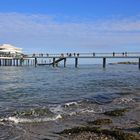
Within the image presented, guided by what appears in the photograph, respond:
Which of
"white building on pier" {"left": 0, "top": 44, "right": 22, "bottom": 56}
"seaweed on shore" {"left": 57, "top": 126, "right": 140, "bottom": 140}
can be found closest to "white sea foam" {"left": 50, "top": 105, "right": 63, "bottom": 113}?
"seaweed on shore" {"left": 57, "top": 126, "right": 140, "bottom": 140}

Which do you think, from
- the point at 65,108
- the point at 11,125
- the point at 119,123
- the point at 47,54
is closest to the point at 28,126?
the point at 11,125

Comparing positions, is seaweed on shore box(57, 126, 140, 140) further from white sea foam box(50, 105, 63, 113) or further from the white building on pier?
the white building on pier

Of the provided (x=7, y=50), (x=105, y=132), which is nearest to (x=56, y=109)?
(x=105, y=132)

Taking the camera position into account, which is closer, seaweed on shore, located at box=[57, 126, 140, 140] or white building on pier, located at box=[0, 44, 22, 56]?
seaweed on shore, located at box=[57, 126, 140, 140]

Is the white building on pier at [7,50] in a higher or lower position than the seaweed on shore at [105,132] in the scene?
higher

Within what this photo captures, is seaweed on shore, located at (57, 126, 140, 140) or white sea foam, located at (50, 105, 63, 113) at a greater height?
seaweed on shore, located at (57, 126, 140, 140)

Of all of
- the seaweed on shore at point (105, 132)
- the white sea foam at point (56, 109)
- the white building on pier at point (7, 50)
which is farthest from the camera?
the white building on pier at point (7, 50)

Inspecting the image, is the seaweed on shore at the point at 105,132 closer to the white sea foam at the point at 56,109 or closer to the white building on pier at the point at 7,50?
the white sea foam at the point at 56,109

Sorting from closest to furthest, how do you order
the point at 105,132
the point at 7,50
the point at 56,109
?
1. the point at 105,132
2. the point at 56,109
3. the point at 7,50

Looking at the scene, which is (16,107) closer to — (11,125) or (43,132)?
(11,125)

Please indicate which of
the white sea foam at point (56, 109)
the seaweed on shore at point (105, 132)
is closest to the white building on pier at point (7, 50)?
the white sea foam at point (56, 109)

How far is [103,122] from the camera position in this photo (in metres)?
13.2

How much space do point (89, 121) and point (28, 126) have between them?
7.11ft

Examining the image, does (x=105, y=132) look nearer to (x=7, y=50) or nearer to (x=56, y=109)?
(x=56, y=109)
